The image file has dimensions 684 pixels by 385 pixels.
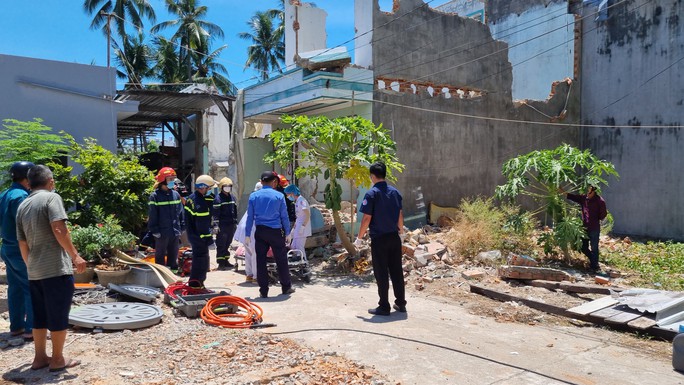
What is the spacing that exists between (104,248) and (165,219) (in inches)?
49.3

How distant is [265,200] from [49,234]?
319 cm

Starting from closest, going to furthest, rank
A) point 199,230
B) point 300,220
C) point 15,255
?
point 15,255
point 199,230
point 300,220

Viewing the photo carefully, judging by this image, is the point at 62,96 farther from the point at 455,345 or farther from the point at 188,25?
the point at 188,25

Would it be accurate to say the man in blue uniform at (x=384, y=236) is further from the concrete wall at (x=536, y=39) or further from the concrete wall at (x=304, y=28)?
the concrete wall at (x=536, y=39)

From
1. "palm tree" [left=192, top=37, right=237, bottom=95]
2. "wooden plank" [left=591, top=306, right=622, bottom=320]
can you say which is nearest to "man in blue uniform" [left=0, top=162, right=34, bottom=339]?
"wooden plank" [left=591, top=306, right=622, bottom=320]

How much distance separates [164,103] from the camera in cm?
1550

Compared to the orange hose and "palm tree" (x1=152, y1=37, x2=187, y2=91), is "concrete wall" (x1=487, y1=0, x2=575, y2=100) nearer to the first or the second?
the orange hose

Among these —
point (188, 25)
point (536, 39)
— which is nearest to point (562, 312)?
point (536, 39)

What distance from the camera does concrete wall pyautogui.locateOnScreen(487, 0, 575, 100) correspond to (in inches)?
715

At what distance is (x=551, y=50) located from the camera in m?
18.9

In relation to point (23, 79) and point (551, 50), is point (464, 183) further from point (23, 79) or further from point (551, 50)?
point (23, 79)

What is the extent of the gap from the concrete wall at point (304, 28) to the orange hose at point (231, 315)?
32.5 feet

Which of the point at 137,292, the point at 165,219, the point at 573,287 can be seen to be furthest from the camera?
the point at 165,219

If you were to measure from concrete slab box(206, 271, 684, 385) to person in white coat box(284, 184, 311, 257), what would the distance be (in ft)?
6.56
